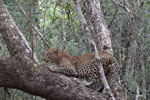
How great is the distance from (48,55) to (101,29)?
1.43m

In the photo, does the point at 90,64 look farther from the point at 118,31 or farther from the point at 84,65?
the point at 118,31

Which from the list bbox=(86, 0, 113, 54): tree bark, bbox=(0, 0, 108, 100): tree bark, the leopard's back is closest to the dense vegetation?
the leopard's back

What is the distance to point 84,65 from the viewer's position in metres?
6.47

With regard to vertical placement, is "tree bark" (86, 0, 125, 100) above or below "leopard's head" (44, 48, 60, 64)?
above

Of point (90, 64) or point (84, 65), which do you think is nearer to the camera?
point (90, 64)

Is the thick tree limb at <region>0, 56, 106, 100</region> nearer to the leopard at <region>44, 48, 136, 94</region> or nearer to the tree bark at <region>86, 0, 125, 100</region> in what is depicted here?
the leopard at <region>44, 48, 136, 94</region>

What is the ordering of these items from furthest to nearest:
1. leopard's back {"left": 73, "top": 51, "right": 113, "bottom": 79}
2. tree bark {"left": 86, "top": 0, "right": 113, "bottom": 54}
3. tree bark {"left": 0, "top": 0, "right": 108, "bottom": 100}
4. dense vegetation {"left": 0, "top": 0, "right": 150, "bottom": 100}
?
1. dense vegetation {"left": 0, "top": 0, "right": 150, "bottom": 100}
2. tree bark {"left": 86, "top": 0, "right": 113, "bottom": 54}
3. leopard's back {"left": 73, "top": 51, "right": 113, "bottom": 79}
4. tree bark {"left": 0, "top": 0, "right": 108, "bottom": 100}

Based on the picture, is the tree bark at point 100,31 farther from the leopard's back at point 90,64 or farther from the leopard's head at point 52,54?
the leopard's head at point 52,54

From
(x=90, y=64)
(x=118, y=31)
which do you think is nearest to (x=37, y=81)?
(x=90, y=64)

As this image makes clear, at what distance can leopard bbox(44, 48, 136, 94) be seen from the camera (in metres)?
6.07

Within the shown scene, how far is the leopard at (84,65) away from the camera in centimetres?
607

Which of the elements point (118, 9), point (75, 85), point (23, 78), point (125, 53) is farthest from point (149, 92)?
point (23, 78)

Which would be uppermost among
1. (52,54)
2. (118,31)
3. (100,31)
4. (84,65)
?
(100,31)

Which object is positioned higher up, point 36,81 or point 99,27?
point 99,27
